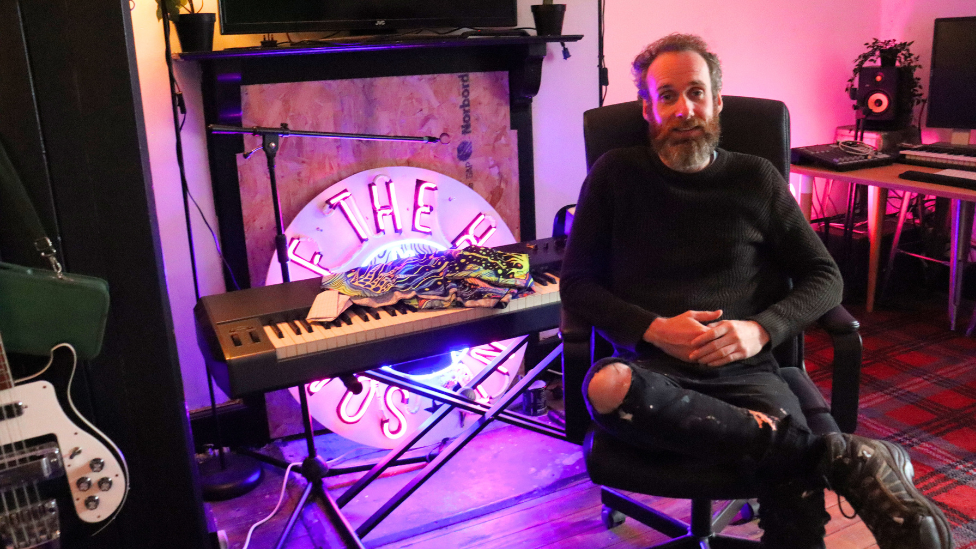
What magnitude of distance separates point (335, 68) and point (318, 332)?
1079 mm

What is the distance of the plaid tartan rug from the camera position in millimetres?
2396

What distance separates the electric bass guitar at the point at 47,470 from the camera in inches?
58.4

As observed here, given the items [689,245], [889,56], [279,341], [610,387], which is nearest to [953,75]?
[889,56]

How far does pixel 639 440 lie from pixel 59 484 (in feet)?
3.93

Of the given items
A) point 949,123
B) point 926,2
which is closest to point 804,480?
point 949,123

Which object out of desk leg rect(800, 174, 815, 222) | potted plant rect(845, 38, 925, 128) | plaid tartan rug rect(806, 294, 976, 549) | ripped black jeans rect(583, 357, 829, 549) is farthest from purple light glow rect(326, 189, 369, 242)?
potted plant rect(845, 38, 925, 128)

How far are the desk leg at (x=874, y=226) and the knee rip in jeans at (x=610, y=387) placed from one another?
2.52 metres

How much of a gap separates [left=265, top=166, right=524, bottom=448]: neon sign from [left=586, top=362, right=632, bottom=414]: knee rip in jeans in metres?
0.89

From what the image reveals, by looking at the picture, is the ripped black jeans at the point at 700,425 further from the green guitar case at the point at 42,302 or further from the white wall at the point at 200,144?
the white wall at the point at 200,144

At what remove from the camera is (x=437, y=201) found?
2.78 meters

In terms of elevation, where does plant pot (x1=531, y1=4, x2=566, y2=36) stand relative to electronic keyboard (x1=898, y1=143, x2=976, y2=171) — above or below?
above

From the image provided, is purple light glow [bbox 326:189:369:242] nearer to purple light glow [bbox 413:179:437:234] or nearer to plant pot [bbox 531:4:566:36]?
purple light glow [bbox 413:179:437:234]

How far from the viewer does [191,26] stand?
2203 mm

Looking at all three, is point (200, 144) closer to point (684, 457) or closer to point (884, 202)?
point (684, 457)
